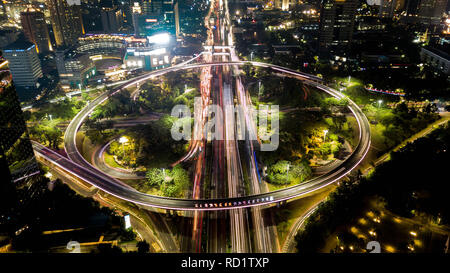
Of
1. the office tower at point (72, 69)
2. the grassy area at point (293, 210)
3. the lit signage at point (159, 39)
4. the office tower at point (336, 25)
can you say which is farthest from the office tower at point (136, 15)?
the grassy area at point (293, 210)

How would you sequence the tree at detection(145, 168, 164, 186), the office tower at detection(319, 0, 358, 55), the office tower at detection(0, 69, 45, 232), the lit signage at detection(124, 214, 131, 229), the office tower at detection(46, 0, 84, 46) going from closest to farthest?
1. the office tower at detection(0, 69, 45, 232)
2. the lit signage at detection(124, 214, 131, 229)
3. the tree at detection(145, 168, 164, 186)
4. the office tower at detection(319, 0, 358, 55)
5. the office tower at detection(46, 0, 84, 46)

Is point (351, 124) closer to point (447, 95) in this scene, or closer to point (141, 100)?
point (447, 95)

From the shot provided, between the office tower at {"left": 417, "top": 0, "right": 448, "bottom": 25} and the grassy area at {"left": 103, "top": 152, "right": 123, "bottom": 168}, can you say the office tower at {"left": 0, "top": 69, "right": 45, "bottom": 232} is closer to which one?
the grassy area at {"left": 103, "top": 152, "right": 123, "bottom": 168}

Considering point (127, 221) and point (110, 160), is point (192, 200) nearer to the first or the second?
point (127, 221)

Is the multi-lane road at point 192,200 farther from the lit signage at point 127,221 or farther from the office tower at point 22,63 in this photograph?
the office tower at point 22,63

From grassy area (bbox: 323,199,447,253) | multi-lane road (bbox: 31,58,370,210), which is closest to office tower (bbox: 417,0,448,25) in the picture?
multi-lane road (bbox: 31,58,370,210)
